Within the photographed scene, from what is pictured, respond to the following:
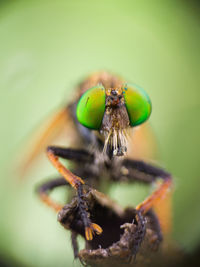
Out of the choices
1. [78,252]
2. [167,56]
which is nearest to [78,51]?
[167,56]

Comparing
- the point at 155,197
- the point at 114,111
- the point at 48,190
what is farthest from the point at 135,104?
the point at 48,190

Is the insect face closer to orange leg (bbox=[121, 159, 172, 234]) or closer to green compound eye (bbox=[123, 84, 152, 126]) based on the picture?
green compound eye (bbox=[123, 84, 152, 126])

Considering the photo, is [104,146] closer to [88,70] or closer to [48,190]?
[48,190]

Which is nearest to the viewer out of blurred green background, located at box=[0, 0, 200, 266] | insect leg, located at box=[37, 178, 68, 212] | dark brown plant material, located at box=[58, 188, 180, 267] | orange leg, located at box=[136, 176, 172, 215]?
dark brown plant material, located at box=[58, 188, 180, 267]

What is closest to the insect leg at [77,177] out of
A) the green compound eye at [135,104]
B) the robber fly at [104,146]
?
the robber fly at [104,146]

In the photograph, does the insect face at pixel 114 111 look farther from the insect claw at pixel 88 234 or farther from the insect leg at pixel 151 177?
the insect claw at pixel 88 234

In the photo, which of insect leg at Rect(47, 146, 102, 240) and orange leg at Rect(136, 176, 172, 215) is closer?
insect leg at Rect(47, 146, 102, 240)

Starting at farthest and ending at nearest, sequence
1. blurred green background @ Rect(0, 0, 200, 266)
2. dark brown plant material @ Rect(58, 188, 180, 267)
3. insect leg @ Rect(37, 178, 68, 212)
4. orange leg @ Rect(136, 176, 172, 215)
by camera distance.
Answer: blurred green background @ Rect(0, 0, 200, 266)
insect leg @ Rect(37, 178, 68, 212)
orange leg @ Rect(136, 176, 172, 215)
dark brown plant material @ Rect(58, 188, 180, 267)

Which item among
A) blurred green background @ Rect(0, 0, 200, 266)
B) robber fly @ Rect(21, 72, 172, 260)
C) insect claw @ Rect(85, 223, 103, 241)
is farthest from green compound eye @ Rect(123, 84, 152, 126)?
blurred green background @ Rect(0, 0, 200, 266)

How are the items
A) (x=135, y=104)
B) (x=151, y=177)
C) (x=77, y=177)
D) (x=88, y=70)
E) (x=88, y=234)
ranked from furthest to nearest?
(x=88, y=70), (x=151, y=177), (x=135, y=104), (x=77, y=177), (x=88, y=234)
